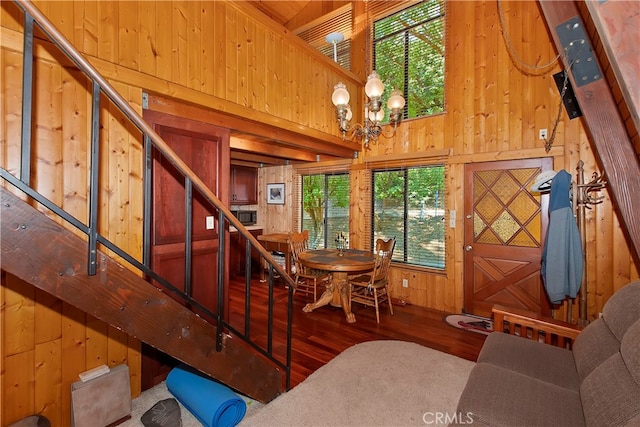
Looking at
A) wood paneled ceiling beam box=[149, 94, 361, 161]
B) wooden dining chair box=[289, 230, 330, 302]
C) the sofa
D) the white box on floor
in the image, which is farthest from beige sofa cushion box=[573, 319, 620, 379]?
wood paneled ceiling beam box=[149, 94, 361, 161]

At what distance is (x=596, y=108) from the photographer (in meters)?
2.48

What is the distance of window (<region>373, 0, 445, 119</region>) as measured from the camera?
167 inches

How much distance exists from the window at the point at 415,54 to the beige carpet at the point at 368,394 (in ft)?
10.9

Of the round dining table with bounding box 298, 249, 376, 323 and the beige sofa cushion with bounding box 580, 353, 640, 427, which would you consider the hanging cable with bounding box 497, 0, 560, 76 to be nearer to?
the round dining table with bounding box 298, 249, 376, 323

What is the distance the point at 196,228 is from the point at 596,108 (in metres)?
3.56

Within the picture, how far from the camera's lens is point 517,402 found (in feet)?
4.96

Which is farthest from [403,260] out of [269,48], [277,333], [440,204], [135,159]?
[135,159]

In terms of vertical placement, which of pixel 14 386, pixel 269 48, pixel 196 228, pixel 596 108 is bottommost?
pixel 14 386

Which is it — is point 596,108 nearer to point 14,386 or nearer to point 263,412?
point 263,412

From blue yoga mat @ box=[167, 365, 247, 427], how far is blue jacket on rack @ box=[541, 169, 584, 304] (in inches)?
113

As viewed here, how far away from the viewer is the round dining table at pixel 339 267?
11.6ft

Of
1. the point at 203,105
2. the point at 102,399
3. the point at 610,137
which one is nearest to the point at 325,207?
the point at 203,105

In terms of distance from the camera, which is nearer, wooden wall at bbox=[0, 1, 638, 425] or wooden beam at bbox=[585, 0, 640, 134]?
wooden beam at bbox=[585, 0, 640, 134]

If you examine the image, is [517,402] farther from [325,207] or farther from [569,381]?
[325,207]
